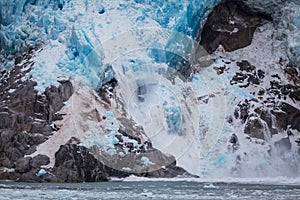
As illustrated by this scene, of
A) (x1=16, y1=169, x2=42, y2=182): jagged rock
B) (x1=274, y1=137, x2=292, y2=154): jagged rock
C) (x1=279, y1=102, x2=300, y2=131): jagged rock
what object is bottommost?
(x1=16, y1=169, x2=42, y2=182): jagged rock

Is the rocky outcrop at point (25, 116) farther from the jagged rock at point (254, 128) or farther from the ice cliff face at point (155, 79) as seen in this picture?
the jagged rock at point (254, 128)

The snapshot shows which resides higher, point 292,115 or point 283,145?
point 292,115

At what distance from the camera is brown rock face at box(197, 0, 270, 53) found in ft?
98.4

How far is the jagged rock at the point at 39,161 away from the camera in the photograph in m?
23.4

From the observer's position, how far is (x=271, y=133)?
26.6 meters

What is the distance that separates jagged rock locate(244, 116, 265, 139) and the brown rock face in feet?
15.3

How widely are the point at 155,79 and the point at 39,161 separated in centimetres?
671

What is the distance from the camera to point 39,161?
2350 centimetres

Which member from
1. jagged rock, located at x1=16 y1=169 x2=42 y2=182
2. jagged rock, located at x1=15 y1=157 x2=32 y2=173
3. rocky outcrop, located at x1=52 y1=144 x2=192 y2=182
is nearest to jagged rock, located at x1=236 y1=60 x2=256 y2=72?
rocky outcrop, located at x1=52 y1=144 x2=192 y2=182

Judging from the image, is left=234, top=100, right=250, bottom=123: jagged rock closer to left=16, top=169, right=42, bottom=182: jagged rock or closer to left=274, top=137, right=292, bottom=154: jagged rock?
left=274, top=137, right=292, bottom=154: jagged rock

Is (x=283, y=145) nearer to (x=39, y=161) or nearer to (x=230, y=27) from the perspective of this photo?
(x=230, y=27)

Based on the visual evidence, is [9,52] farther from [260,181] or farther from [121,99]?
[260,181]

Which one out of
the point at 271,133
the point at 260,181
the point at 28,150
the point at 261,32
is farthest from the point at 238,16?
the point at 28,150

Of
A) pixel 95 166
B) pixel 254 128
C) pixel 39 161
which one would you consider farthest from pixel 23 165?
pixel 254 128
